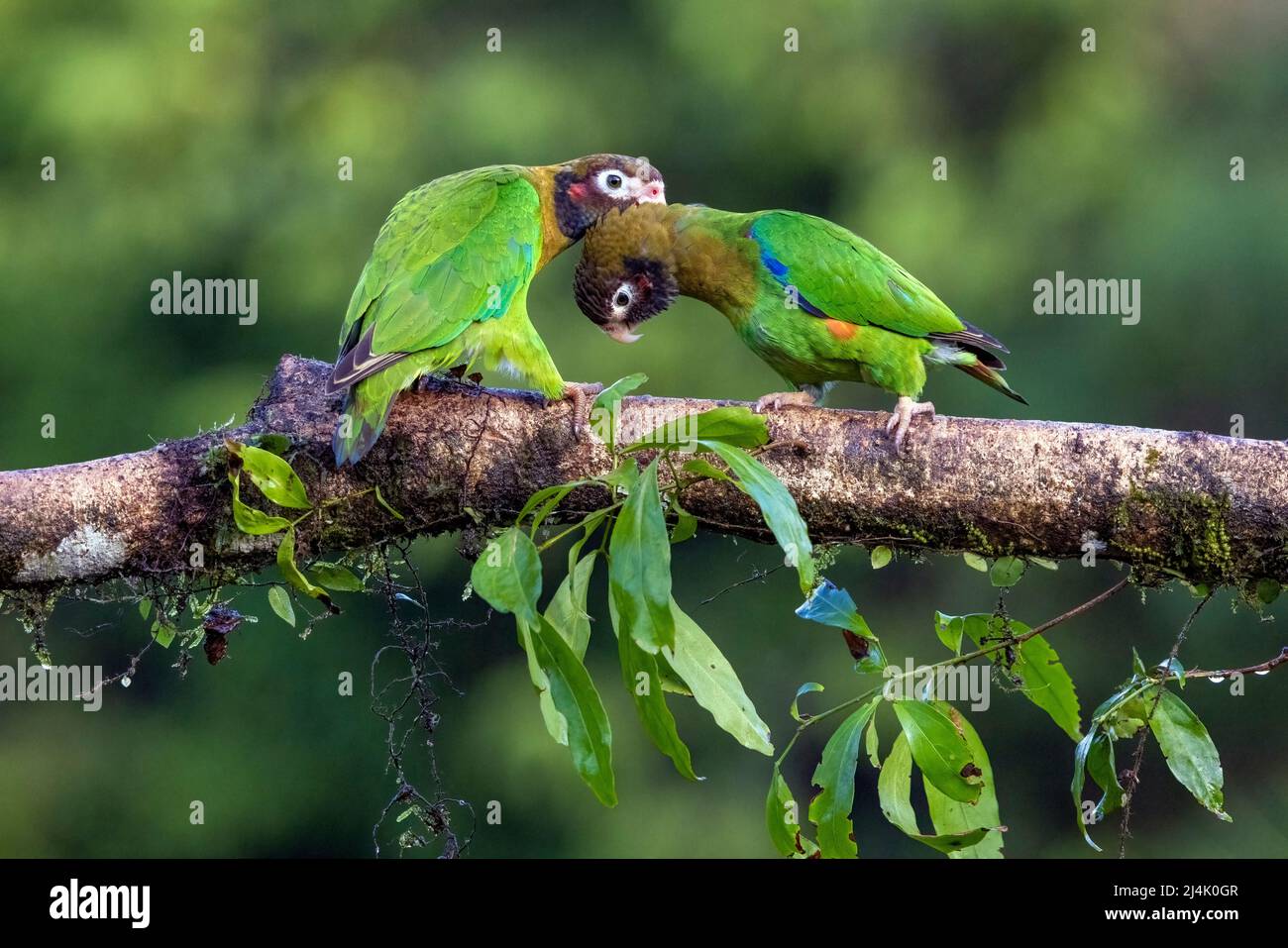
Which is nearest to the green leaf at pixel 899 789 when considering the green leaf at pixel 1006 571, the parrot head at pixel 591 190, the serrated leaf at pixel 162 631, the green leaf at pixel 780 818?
the green leaf at pixel 780 818

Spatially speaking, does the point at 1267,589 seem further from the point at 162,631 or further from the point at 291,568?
the point at 162,631

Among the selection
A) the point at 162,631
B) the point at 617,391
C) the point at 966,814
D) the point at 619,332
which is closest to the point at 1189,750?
the point at 966,814

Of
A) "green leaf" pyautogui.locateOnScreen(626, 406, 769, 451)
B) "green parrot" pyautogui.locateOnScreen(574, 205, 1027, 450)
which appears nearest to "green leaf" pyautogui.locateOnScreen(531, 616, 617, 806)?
"green leaf" pyautogui.locateOnScreen(626, 406, 769, 451)

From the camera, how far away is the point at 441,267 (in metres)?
4.26

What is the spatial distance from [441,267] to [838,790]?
6.34 feet

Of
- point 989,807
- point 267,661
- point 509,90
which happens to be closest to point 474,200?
point 989,807

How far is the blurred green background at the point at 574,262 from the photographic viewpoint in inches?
377

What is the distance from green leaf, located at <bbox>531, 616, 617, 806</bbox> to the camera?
117 inches

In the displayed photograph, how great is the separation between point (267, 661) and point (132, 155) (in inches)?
147

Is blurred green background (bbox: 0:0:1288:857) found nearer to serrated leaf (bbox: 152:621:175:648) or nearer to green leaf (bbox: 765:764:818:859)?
serrated leaf (bbox: 152:621:175:648)

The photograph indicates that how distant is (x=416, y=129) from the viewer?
10109 millimetres

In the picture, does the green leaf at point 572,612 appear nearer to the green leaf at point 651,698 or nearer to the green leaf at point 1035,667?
the green leaf at point 651,698
